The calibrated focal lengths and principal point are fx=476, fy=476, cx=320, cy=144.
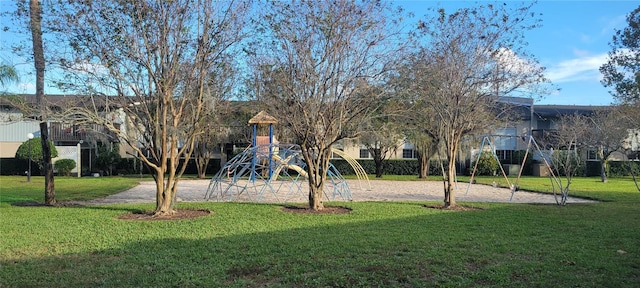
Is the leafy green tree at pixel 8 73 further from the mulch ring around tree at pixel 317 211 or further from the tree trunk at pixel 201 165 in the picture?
the tree trunk at pixel 201 165

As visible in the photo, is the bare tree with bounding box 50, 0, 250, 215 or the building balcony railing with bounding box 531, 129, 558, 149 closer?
the bare tree with bounding box 50, 0, 250, 215

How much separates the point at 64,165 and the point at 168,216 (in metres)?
19.3

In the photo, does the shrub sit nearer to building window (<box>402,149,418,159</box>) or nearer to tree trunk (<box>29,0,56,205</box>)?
tree trunk (<box>29,0,56,205</box>)

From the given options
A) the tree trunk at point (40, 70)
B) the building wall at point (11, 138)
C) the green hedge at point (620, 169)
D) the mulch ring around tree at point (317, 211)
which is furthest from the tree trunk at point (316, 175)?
the green hedge at point (620, 169)

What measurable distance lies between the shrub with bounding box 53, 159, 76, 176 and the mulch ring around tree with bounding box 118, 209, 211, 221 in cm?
1812

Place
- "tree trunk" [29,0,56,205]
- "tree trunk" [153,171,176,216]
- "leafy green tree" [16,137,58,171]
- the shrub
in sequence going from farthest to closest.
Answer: the shrub, "leafy green tree" [16,137,58,171], "tree trunk" [153,171,176,216], "tree trunk" [29,0,56,205]

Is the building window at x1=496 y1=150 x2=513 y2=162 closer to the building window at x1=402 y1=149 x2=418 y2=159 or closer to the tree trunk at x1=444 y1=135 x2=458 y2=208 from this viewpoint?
the building window at x1=402 y1=149 x2=418 y2=159

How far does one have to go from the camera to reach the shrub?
26.4m

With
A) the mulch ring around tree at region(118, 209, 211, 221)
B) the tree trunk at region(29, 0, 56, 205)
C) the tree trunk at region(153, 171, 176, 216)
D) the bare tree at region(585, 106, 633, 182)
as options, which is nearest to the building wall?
the tree trunk at region(29, 0, 56, 205)

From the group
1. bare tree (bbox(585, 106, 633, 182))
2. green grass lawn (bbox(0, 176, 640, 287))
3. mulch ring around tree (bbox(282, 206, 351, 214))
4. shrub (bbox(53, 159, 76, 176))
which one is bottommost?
green grass lawn (bbox(0, 176, 640, 287))

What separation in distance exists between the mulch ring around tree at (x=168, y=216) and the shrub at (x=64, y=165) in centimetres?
1812

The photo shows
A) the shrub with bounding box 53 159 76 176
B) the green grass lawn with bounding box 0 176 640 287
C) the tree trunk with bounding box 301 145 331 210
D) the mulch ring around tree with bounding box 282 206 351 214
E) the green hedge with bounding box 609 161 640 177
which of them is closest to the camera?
the green grass lawn with bounding box 0 176 640 287

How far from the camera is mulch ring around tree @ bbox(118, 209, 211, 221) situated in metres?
10.3

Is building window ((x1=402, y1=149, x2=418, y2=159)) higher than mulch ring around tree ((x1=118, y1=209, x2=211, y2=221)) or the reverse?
higher
